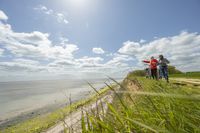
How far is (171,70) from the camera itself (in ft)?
143

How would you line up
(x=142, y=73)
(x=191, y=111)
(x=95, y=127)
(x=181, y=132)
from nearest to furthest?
1. (x=181, y=132)
2. (x=95, y=127)
3. (x=191, y=111)
4. (x=142, y=73)

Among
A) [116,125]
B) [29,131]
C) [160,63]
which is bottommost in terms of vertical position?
[29,131]

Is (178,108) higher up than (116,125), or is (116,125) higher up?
(178,108)

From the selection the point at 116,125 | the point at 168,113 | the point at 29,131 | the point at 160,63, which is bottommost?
the point at 29,131

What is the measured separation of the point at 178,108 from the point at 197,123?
0.28 metres

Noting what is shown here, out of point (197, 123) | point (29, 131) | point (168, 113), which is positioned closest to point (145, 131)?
point (168, 113)

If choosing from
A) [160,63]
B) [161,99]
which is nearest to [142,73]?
[160,63]

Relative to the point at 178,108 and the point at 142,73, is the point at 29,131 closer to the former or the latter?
the point at 178,108

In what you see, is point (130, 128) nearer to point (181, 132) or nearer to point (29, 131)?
point (181, 132)

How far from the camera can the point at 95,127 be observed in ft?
4.09

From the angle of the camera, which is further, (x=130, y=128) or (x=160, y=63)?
(x=160, y=63)

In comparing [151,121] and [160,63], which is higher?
[160,63]

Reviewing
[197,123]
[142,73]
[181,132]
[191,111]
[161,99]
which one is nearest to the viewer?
[181,132]

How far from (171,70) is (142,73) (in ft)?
23.2
